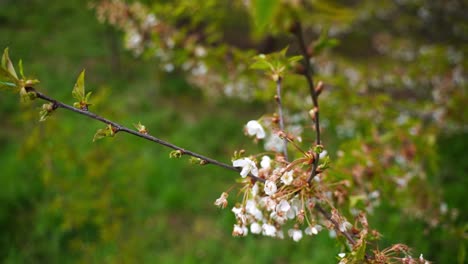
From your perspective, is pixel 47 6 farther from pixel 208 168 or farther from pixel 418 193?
pixel 418 193

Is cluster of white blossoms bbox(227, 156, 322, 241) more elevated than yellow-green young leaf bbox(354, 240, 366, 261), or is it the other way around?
cluster of white blossoms bbox(227, 156, 322, 241)

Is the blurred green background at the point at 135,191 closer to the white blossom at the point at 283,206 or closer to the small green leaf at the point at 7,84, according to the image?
the white blossom at the point at 283,206

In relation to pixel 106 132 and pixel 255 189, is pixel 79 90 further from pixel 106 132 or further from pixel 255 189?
pixel 255 189

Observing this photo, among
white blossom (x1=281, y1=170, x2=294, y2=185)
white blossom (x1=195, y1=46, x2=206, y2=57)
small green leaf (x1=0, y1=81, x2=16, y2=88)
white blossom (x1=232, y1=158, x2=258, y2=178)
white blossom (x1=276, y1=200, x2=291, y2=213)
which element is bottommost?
white blossom (x1=276, y1=200, x2=291, y2=213)

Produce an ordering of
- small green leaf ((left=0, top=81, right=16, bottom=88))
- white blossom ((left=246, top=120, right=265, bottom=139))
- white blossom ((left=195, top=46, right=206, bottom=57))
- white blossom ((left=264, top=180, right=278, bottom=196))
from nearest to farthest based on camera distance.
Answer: small green leaf ((left=0, top=81, right=16, bottom=88)), white blossom ((left=264, top=180, right=278, bottom=196)), white blossom ((left=246, top=120, right=265, bottom=139)), white blossom ((left=195, top=46, right=206, bottom=57))

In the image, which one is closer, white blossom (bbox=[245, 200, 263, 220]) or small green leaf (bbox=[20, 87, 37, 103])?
small green leaf (bbox=[20, 87, 37, 103])

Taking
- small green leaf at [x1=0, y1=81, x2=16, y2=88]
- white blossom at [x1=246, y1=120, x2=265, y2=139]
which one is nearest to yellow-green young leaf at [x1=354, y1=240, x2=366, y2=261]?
white blossom at [x1=246, y1=120, x2=265, y2=139]

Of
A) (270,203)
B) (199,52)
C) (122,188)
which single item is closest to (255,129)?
(270,203)

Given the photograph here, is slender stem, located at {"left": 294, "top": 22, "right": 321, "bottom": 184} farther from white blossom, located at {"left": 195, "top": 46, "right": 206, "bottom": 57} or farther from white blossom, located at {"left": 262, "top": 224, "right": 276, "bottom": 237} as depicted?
white blossom, located at {"left": 195, "top": 46, "right": 206, "bottom": 57}

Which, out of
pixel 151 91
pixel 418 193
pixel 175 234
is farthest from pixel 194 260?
pixel 151 91

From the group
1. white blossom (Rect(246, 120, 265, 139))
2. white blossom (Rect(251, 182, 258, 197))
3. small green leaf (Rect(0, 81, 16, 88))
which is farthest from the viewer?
white blossom (Rect(246, 120, 265, 139))
